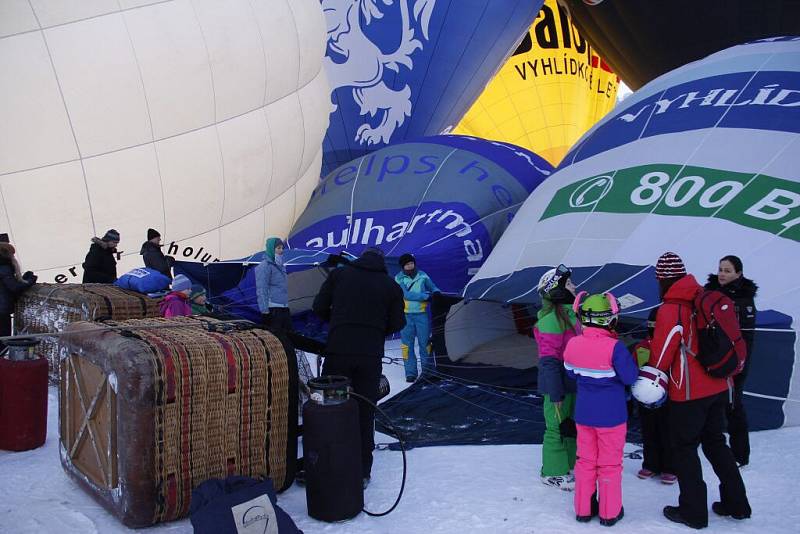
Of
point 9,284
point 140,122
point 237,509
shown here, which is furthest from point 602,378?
point 140,122

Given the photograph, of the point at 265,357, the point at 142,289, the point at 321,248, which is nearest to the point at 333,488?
the point at 265,357

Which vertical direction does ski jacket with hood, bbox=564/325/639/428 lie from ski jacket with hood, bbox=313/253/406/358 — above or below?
below

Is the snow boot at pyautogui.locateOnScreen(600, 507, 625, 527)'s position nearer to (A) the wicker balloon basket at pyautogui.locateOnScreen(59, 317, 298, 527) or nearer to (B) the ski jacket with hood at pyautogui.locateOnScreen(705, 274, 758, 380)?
(B) the ski jacket with hood at pyautogui.locateOnScreen(705, 274, 758, 380)

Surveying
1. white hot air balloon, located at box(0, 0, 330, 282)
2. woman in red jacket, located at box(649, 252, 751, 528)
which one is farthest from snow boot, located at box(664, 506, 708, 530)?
white hot air balloon, located at box(0, 0, 330, 282)

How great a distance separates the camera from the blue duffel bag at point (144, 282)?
5000mm

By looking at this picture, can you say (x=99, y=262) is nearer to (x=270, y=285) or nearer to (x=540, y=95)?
(x=270, y=285)

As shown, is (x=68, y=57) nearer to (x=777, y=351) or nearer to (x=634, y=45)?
(x=777, y=351)

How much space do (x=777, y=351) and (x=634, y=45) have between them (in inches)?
361

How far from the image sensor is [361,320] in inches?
133

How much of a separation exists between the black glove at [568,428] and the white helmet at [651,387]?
1.49 ft

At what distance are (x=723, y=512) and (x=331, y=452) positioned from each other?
1499 mm

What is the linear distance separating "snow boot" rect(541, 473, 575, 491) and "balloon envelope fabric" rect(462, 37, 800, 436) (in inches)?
53.1

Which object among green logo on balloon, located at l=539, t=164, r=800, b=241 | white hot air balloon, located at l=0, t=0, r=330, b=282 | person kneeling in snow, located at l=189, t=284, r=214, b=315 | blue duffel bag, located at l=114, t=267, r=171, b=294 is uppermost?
white hot air balloon, located at l=0, t=0, r=330, b=282

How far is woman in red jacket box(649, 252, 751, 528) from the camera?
304 centimetres
